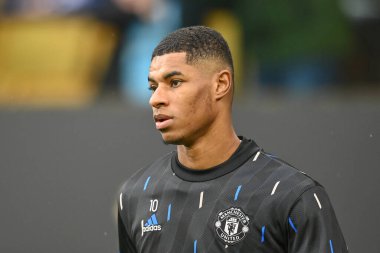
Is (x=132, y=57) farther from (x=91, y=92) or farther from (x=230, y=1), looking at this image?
(x=230, y=1)

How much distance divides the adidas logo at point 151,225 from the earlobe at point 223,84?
0.62m

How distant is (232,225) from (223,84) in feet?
2.07

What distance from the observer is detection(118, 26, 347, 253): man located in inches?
137

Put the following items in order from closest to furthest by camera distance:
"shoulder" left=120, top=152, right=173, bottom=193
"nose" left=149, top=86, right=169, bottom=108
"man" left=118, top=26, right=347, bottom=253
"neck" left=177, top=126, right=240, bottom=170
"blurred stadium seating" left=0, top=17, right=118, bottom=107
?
"man" left=118, top=26, right=347, bottom=253 → "nose" left=149, top=86, right=169, bottom=108 → "neck" left=177, top=126, right=240, bottom=170 → "shoulder" left=120, top=152, right=173, bottom=193 → "blurred stadium seating" left=0, top=17, right=118, bottom=107

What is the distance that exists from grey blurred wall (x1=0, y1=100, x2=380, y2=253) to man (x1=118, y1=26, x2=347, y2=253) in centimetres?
272

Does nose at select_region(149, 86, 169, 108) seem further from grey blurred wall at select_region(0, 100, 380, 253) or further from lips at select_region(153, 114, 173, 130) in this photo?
grey blurred wall at select_region(0, 100, 380, 253)

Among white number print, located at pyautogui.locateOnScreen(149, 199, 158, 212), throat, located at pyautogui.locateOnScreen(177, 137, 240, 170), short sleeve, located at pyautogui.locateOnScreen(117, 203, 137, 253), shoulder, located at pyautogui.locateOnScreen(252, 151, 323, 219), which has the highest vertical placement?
throat, located at pyautogui.locateOnScreen(177, 137, 240, 170)

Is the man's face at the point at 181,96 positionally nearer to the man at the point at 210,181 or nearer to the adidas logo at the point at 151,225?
the man at the point at 210,181

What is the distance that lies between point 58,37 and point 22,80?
0.54 metres

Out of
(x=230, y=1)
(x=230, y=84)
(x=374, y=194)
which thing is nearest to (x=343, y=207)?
(x=374, y=194)

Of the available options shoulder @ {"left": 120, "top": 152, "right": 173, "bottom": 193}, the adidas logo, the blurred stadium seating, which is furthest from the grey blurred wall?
the adidas logo

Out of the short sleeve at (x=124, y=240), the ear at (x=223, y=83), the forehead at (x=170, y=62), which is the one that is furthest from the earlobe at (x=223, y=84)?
the short sleeve at (x=124, y=240)

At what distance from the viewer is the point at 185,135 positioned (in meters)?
3.71

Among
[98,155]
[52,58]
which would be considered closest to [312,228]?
[98,155]
